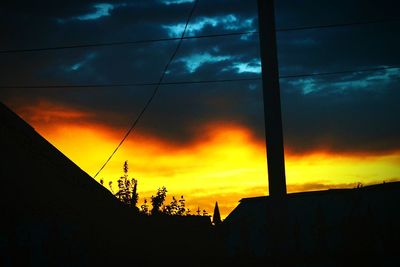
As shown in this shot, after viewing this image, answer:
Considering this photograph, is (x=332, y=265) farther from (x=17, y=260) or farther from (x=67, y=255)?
(x=17, y=260)

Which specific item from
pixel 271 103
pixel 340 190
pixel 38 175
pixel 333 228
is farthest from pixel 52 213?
pixel 340 190

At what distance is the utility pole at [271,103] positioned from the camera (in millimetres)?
6469

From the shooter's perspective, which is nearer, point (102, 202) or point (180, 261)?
point (102, 202)

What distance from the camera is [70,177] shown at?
7770 mm

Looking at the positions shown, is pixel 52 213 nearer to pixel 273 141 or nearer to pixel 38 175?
pixel 38 175

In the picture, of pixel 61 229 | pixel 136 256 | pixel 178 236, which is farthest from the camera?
pixel 178 236

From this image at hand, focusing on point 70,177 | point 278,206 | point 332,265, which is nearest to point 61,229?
point 70,177

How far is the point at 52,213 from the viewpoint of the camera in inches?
301

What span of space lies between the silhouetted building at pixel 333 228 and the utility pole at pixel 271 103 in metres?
3.67

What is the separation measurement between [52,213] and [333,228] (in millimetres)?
9931

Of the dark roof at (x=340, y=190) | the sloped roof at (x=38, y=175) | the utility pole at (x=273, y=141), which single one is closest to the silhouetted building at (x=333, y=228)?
the dark roof at (x=340, y=190)

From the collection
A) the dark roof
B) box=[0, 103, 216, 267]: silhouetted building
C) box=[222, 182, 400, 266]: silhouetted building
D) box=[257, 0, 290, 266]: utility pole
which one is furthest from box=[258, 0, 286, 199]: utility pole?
the dark roof

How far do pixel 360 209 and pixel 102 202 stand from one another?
10.1 meters

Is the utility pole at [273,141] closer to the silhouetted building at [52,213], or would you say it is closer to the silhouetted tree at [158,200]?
the silhouetted building at [52,213]
